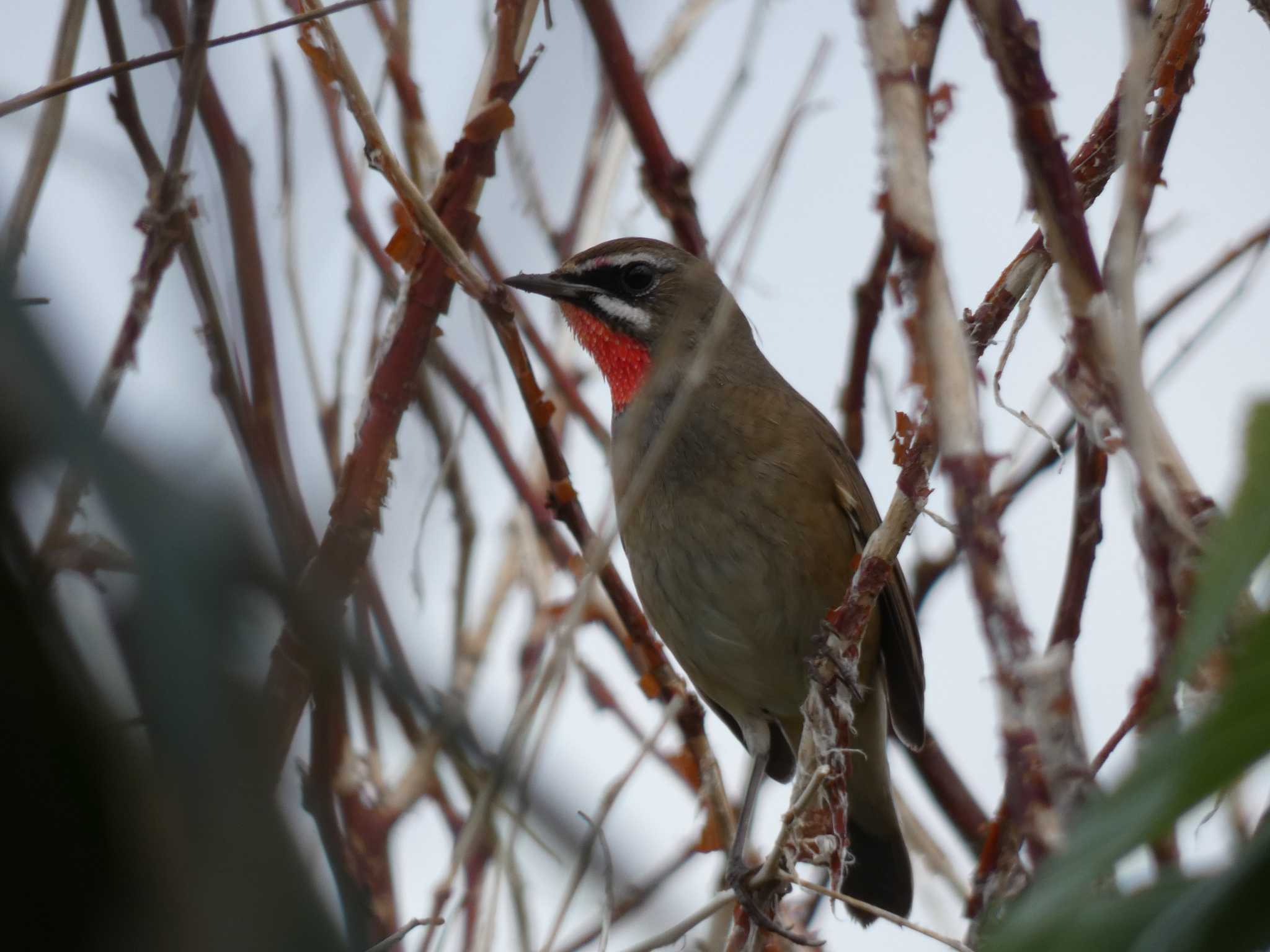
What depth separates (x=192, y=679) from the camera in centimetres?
94

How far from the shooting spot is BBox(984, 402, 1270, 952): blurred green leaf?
3.30 ft

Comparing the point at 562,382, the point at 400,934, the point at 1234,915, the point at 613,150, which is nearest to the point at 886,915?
the point at 400,934

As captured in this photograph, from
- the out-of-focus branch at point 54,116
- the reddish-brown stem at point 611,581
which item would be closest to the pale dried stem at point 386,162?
the reddish-brown stem at point 611,581

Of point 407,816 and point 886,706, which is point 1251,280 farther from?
point 407,816

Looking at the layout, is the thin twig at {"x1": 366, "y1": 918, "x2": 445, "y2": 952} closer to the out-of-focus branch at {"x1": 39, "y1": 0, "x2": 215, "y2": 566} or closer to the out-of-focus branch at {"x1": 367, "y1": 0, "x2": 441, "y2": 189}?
the out-of-focus branch at {"x1": 39, "y1": 0, "x2": 215, "y2": 566}

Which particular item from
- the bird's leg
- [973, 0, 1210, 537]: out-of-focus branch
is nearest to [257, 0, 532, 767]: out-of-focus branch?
[973, 0, 1210, 537]: out-of-focus branch

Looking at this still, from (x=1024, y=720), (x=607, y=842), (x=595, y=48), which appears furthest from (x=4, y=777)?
(x=595, y=48)

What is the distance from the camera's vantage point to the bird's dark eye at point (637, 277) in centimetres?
499

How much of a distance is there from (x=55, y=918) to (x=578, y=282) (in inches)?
164

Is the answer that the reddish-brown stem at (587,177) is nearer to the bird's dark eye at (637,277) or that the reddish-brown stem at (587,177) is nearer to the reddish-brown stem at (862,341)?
the bird's dark eye at (637,277)

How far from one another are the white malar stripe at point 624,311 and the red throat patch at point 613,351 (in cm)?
5

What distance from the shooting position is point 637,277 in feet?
16.5

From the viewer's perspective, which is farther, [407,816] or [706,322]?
[706,322]

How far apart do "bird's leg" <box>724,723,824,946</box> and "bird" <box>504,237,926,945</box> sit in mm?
11
